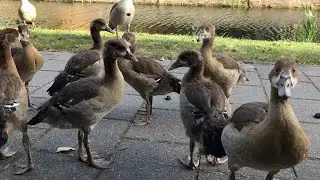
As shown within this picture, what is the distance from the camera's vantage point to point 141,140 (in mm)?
5137

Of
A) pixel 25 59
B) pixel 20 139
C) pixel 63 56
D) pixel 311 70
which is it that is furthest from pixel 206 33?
pixel 63 56

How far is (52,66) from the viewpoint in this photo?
834 centimetres

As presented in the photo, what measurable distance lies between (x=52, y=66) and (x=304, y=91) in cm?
488

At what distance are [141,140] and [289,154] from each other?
2.23 metres

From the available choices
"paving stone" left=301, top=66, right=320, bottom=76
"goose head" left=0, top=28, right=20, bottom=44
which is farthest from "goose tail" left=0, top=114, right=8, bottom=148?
"paving stone" left=301, top=66, right=320, bottom=76

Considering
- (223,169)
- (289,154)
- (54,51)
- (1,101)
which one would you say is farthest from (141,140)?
(54,51)

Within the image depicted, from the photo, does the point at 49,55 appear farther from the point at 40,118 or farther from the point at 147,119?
the point at 40,118

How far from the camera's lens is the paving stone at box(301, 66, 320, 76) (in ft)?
27.2

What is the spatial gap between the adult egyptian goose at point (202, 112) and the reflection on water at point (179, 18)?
35.2ft

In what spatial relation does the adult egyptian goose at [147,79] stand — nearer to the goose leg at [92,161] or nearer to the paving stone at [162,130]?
the paving stone at [162,130]

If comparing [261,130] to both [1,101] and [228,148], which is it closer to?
[228,148]

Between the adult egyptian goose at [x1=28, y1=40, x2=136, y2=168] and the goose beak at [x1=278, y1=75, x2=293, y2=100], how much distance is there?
1938mm

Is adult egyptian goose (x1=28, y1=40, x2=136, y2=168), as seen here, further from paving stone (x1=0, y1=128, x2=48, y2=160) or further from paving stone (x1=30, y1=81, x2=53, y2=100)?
paving stone (x1=30, y1=81, x2=53, y2=100)

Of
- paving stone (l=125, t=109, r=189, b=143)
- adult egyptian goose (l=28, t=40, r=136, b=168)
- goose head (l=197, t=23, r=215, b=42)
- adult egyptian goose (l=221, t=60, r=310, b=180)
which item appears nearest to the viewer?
adult egyptian goose (l=221, t=60, r=310, b=180)
